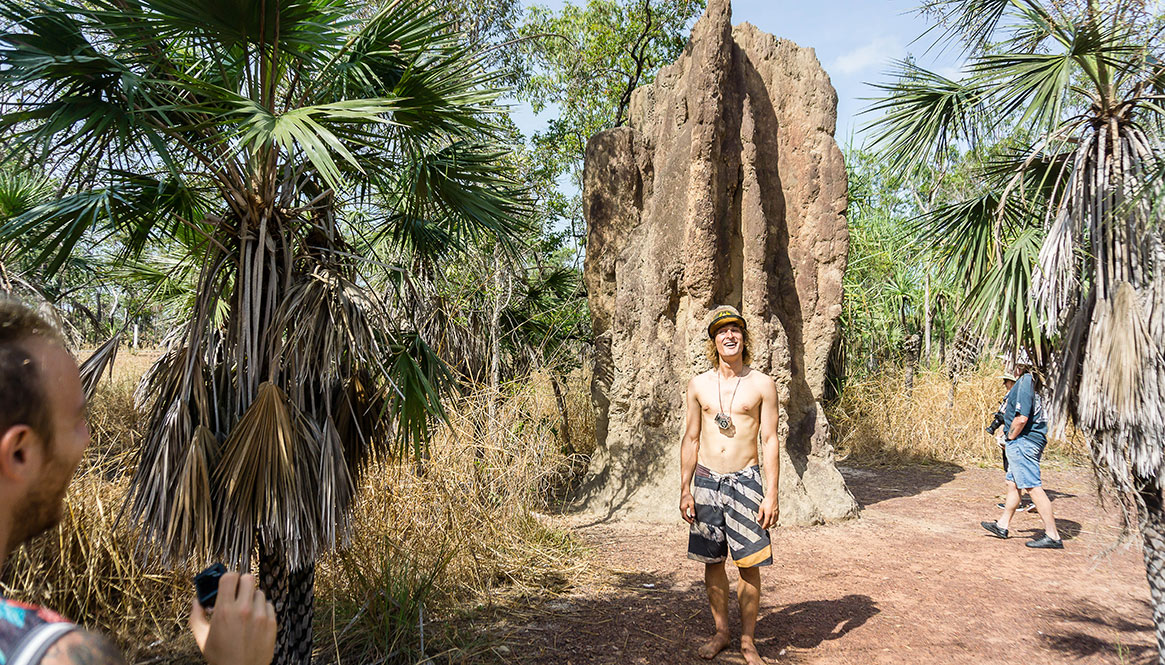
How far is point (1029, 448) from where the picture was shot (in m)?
6.36

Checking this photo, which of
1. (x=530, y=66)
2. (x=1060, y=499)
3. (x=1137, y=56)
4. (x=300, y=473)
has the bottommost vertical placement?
(x=1060, y=499)

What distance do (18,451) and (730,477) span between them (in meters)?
3.55

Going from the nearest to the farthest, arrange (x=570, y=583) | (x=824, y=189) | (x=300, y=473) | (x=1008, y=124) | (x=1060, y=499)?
(x=300, y=473) → (x=1008, y=124) → (x=570, y=583) → (x=824, y=189) → (x=1060, y=499)

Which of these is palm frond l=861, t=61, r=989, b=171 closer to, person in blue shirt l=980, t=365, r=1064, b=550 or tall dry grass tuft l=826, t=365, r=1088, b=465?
person in blue shirt l=980, t=365, r=1064, b=550

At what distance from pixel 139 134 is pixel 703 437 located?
315cm

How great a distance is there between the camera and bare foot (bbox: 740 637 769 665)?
3828 millimetres

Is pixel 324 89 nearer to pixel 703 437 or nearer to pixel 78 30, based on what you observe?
pixel 78 30

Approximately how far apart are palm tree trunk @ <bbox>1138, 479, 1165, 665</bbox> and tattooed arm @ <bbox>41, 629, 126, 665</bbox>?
166 inches

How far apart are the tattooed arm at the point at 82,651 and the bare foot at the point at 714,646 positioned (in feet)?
12.2

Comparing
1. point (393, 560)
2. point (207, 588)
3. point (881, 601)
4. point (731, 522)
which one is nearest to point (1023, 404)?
point (881, 601)

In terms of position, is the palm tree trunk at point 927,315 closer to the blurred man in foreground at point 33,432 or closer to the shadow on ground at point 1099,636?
the shadow on ground at point 1099,636

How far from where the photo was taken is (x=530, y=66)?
11992 mm

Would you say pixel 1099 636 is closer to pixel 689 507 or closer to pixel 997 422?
pixel 689 507

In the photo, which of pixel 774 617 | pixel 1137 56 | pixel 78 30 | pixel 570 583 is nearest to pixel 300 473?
pixel 78 30
